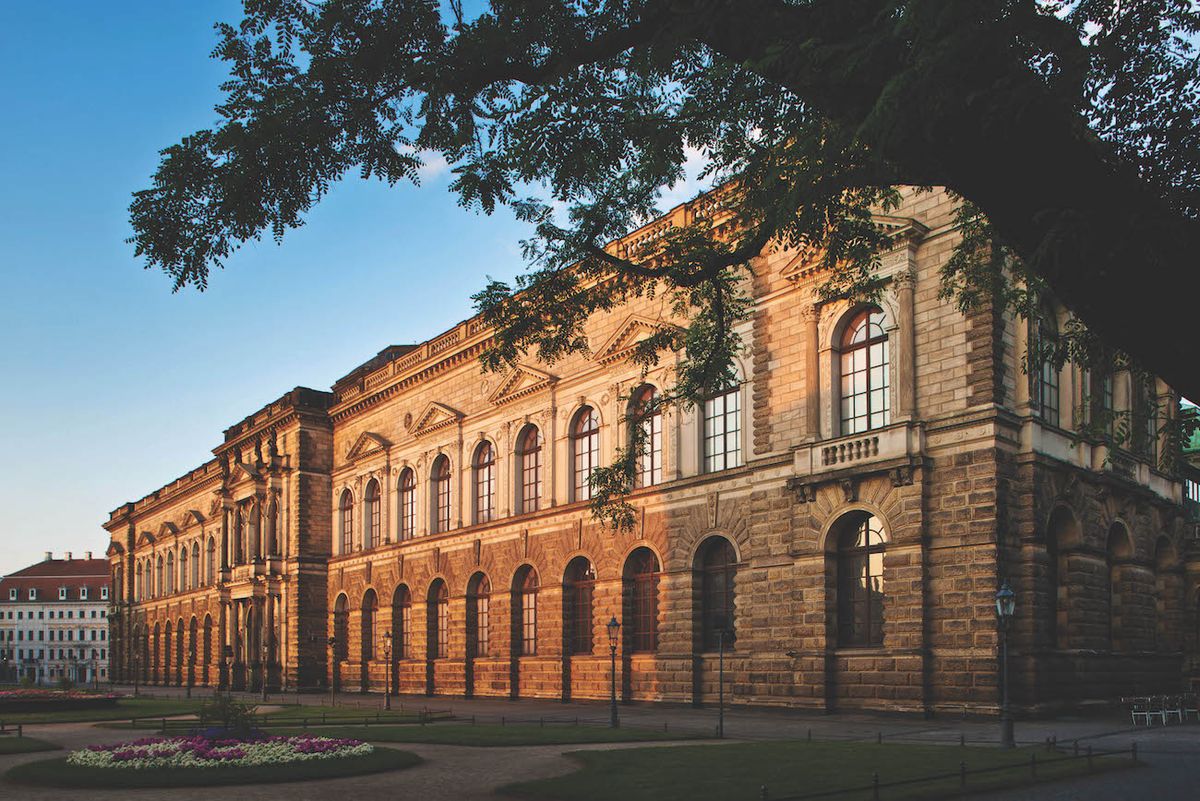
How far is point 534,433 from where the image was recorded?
40.2m

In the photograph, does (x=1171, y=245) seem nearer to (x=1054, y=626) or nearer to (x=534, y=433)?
(x=1054, y=626)

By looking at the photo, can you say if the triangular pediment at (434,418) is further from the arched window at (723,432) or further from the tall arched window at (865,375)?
the tall arched window at (865,375)

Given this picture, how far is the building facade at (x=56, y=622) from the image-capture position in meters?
Result: 142

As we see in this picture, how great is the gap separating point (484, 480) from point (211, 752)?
2462 cm

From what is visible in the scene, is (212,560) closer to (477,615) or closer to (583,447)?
(477,615)

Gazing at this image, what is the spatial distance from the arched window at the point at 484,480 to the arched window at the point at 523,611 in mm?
3290

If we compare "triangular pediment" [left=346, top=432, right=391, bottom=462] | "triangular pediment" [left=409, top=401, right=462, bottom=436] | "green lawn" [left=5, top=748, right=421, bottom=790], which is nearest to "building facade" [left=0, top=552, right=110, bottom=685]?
"triangular pediment" [left=346, top=432, right=391, bottom=462]

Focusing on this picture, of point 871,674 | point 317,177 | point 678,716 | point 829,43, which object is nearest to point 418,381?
point 678,716

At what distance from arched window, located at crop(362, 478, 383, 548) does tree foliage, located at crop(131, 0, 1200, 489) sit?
3704cm

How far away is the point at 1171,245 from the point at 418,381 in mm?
42127

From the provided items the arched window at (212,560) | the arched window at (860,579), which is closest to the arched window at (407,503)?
the arched window at (860,579)

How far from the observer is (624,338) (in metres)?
34.8

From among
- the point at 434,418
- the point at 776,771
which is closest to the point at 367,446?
the point at 434,418

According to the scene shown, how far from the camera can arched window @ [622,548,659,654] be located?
3366cm
